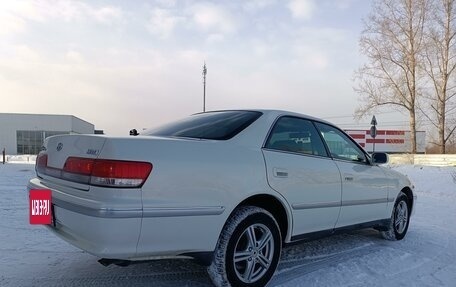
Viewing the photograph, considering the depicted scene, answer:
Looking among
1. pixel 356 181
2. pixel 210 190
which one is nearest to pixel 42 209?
pixel 210 190

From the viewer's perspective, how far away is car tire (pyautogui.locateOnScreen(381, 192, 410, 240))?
5.46 metres

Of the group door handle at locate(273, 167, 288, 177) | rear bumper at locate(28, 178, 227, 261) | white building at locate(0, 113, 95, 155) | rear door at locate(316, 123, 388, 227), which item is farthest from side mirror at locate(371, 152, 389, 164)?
white building at locate(0, 113, 95, 155)

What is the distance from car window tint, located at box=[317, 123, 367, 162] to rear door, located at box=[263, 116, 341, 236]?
17 centimetres

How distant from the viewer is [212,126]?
386 cm

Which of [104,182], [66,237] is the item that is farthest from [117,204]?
[66,237]

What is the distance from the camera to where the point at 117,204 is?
8.91 ft

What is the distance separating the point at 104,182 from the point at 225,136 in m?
1.17

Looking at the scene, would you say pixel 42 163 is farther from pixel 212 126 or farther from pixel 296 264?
pixel 296 264

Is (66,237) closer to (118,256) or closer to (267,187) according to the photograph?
(118,256)

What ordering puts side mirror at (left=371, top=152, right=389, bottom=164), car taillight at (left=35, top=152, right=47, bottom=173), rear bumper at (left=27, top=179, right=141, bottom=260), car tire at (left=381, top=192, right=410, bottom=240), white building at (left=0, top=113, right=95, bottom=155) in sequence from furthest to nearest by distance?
white building at (left=0, top=113, right=95, bottom=155), car tire at (left=381, top=192, right=410, bottom=240), side mirror at (left=371, top=152, right=389, bottom=164), car taillight at (left=35, top=152, right=47, bottom=173), rear bumper at (left=27, top=179, right=141, bottom=260)

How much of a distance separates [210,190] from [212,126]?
923 millimetres

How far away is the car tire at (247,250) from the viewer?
10.7 feet

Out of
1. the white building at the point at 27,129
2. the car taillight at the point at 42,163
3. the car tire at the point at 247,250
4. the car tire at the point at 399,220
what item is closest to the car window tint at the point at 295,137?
the car tire at the point at 247,250

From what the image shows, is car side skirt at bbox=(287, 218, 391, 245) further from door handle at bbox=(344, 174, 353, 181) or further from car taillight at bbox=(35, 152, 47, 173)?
car taillight at bbox=(35, 152, 47, 173)
